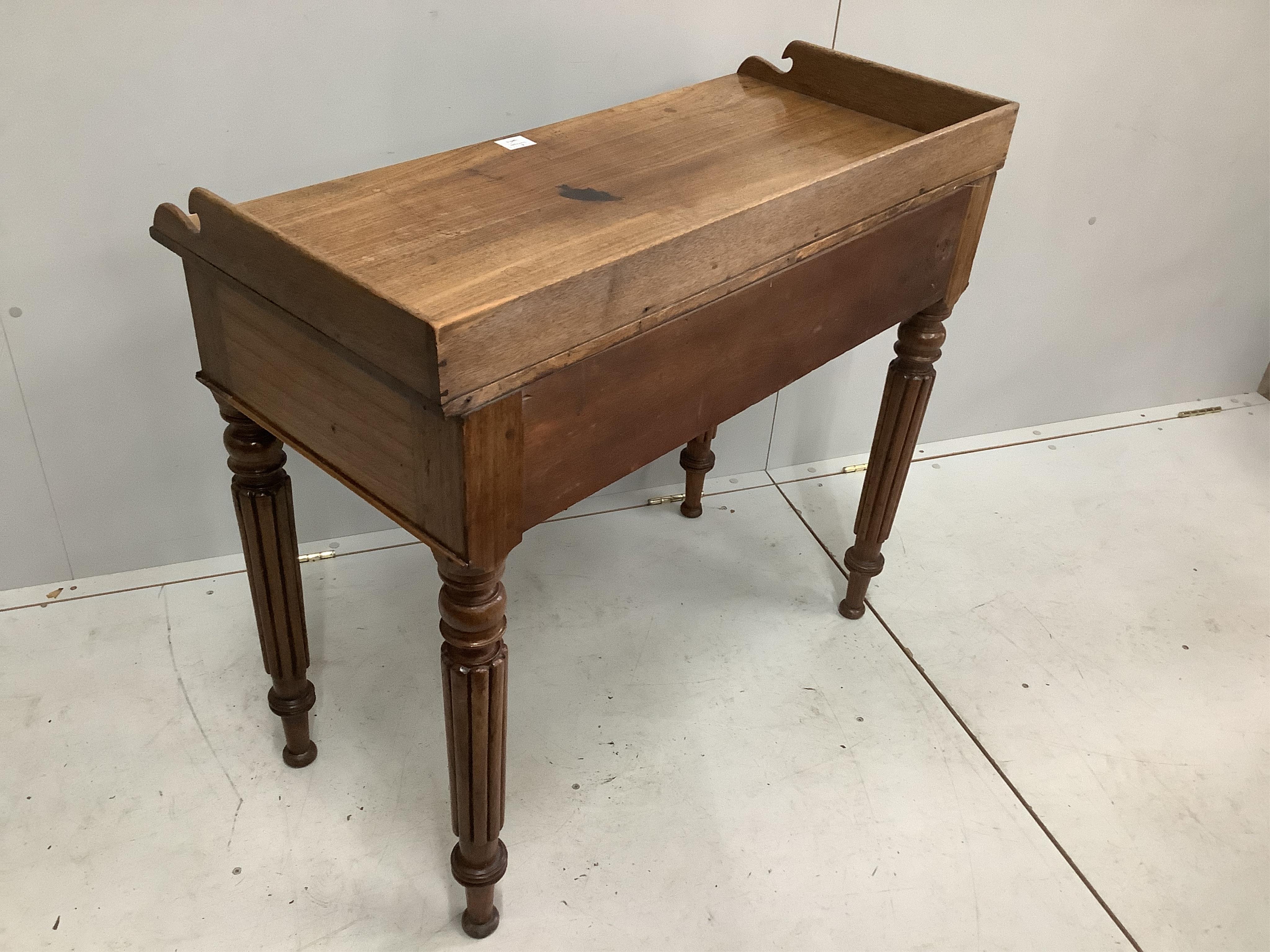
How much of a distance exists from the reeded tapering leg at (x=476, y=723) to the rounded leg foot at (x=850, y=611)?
840 millimetres

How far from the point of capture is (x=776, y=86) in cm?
173

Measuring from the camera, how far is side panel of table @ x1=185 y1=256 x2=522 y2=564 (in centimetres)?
104

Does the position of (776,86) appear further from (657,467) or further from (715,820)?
(715,820)

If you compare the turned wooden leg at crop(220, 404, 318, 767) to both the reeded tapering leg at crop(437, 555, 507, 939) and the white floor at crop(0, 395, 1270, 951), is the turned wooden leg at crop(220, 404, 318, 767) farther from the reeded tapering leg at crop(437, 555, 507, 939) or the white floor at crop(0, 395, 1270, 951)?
the reeded tapering leg at crop(437, 555, 507, 939)

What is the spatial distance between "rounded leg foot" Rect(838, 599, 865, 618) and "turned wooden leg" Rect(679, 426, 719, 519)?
368 millimetres

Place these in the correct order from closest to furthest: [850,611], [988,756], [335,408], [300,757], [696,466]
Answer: [335,408], [300,757], [988,756], [850,611], [696,466]

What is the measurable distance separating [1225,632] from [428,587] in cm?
147

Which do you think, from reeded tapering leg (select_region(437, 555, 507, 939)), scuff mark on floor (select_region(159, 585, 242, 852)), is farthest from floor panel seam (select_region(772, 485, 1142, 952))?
scuff mark on floor (select_region(159, 585, 242, 852))

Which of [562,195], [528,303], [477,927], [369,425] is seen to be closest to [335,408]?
[369,425]

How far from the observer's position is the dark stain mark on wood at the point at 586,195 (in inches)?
51.0

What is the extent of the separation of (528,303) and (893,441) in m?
0.96

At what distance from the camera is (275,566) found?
4.77 ft

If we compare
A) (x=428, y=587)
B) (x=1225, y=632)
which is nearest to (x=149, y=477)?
(x=428, y=587)

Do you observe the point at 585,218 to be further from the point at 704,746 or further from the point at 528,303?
the point at 704,746
